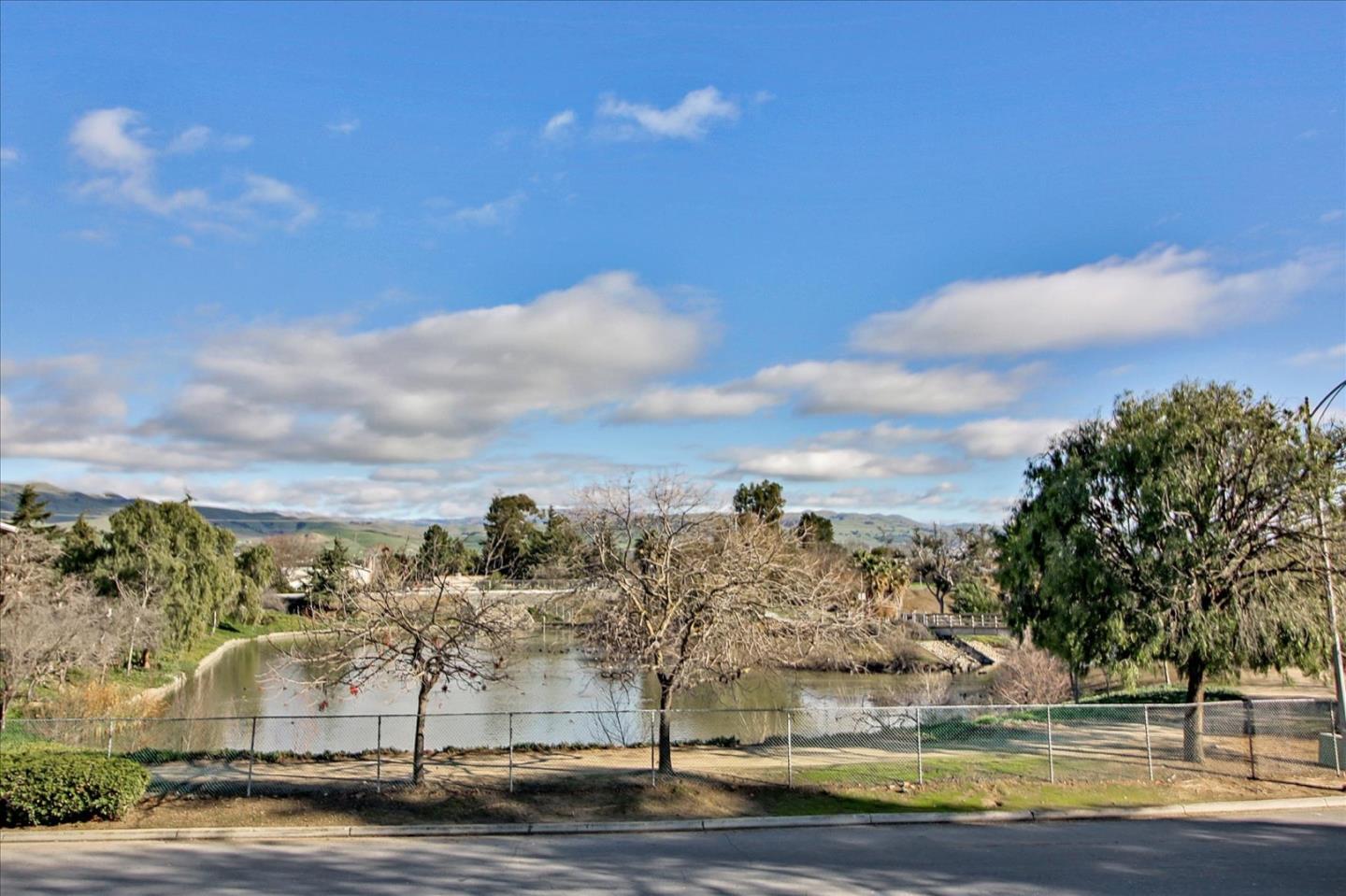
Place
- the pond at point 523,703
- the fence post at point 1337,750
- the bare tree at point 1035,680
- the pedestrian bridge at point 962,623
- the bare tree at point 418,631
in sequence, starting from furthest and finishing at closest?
the pedestrian bridge at point 962,623 → the bare tree at point 1035,680 → the pond at point 523,703 → the fence post at point 1337,750 → the bare tree at point 418,631

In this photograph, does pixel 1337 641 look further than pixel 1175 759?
No

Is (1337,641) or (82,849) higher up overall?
(1337,641)

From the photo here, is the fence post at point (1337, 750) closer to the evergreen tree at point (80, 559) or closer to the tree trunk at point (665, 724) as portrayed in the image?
the tree trunk at point (665, 724)

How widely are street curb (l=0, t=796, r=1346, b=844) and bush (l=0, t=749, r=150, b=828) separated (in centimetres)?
36

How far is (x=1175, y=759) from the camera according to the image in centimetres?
2075

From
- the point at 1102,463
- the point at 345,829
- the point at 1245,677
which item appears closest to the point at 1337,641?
the point at 1102,463

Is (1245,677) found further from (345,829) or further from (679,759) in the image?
(345,829)

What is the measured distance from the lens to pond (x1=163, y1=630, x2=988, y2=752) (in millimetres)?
29031

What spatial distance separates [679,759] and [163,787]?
10347mm

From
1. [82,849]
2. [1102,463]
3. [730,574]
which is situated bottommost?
[82,849]

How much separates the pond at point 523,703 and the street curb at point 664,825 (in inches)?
126

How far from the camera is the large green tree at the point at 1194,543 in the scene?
64.2 ft

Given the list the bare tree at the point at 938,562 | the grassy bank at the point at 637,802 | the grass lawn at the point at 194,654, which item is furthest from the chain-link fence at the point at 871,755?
the bare tree at the point at 938,562

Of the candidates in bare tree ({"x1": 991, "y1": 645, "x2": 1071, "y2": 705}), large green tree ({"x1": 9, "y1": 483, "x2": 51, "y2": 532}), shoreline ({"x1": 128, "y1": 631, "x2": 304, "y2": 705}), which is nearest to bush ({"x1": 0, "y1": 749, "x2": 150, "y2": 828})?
shoreline ({"x1": 128, "y1": 631, "x2": 304, "y2": 705})
